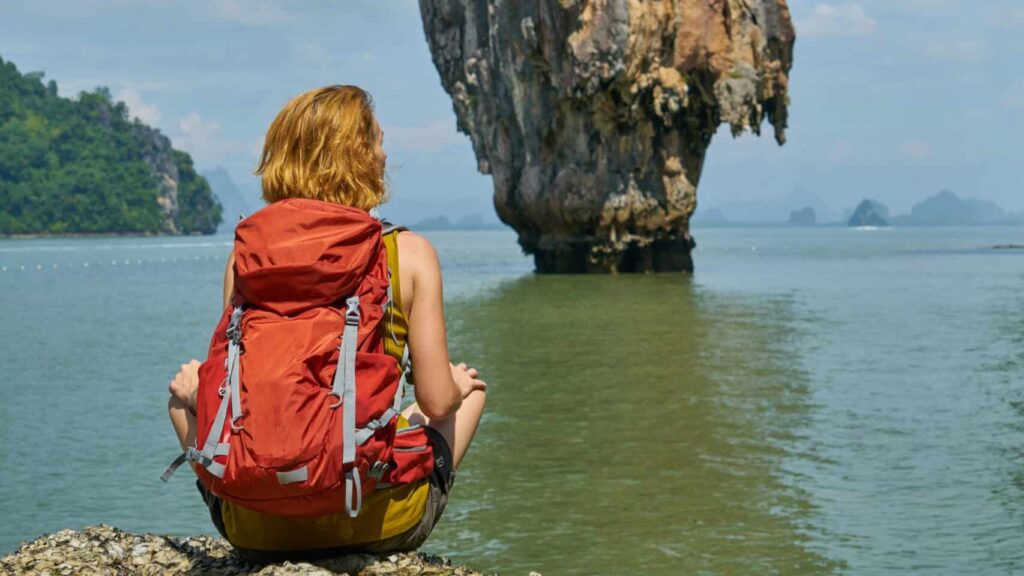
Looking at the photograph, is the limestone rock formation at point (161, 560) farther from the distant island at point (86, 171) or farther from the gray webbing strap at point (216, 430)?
the distant island at point (86, 171)

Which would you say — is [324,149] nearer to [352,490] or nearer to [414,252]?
[414,252]

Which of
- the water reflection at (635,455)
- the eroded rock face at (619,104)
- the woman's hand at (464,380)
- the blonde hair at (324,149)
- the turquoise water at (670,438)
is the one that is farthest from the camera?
the eroded rock face at (619,104)

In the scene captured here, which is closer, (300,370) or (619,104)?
(300,370)

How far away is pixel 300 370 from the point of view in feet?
11.7

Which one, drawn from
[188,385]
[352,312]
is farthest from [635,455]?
[352,312]

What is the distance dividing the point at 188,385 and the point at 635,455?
23.5 ft

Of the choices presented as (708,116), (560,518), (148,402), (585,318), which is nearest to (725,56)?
(708,116)

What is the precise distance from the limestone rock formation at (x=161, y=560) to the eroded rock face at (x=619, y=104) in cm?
3078

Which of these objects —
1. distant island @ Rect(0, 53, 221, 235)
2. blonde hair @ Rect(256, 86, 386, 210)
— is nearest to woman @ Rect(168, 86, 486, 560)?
blonde hair @ Rect(256, 86, 386, 210)

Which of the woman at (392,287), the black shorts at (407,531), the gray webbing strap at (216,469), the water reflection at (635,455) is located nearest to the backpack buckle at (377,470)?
the woman at (392,287)

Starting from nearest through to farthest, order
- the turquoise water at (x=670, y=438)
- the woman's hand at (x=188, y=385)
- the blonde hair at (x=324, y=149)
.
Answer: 1. the blonde hair at (x=324, y=149)
2. the woman's hand at (x=188, y=385)
3. the turquoise water at (x=670, y=438)

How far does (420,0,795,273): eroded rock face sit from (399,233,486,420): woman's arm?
102 feet

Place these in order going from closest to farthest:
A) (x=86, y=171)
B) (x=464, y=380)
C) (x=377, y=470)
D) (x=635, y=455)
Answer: (x=377, y=470) < (x=464, y=380) < (x=635, y=455) < (x=86, y=171)

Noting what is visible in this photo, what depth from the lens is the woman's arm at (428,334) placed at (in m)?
3.89
